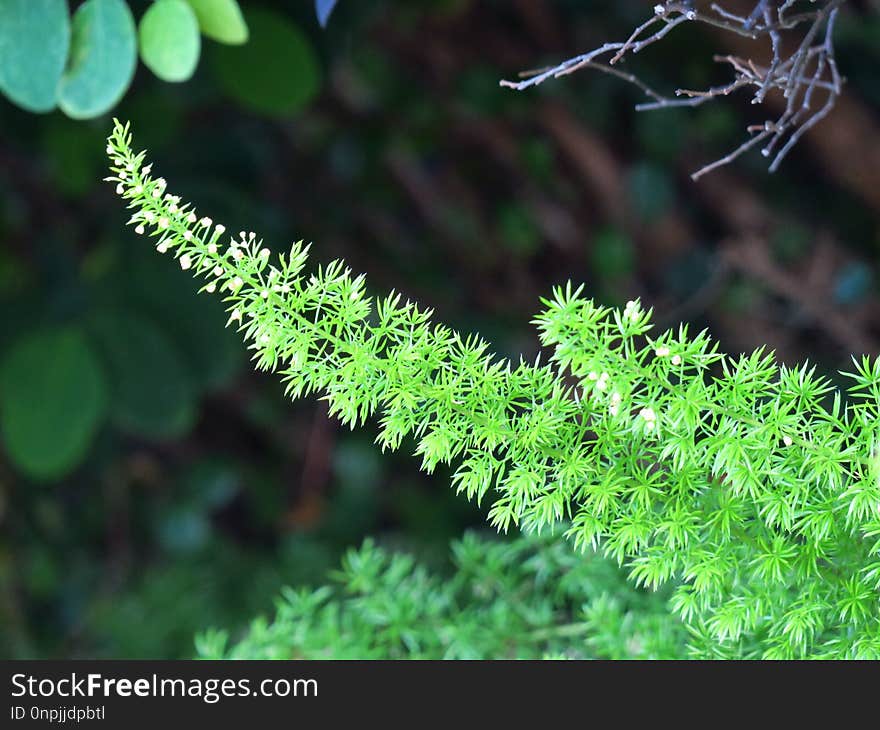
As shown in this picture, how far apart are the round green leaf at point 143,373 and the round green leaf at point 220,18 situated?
50cm

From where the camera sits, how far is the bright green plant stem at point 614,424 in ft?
1.15

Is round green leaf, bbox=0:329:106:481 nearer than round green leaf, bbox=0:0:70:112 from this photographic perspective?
No

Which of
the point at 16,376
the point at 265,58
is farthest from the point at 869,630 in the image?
the point at 16,376

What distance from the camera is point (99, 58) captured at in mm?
505

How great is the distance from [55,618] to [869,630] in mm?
1228

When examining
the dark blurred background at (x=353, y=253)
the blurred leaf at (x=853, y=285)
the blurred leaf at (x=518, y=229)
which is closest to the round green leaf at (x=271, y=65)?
the dark blurred background at (x=353, y=253)

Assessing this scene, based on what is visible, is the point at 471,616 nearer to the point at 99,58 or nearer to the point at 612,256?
the point at 99,58

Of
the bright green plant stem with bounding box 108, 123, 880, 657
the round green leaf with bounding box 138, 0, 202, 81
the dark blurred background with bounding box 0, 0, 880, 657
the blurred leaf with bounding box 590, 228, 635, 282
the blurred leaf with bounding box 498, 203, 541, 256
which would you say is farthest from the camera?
the blurred leaf with bounding box 498, 203, 541, 256

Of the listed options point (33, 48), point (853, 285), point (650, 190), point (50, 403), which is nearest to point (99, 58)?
point (33, 48)

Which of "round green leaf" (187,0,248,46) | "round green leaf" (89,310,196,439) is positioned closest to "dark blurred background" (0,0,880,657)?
"round green leaf" (89,310,196,439)

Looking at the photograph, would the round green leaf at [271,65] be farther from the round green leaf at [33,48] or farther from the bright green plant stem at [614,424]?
the bright green plant stem at [614,424]

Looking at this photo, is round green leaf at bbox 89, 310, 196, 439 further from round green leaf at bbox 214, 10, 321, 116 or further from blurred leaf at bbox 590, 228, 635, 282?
blurred leaf at bbox 590, 228, 635, 282

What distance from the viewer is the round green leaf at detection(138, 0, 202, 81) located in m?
0.49

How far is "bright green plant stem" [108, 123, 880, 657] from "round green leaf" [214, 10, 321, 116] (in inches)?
15.8
